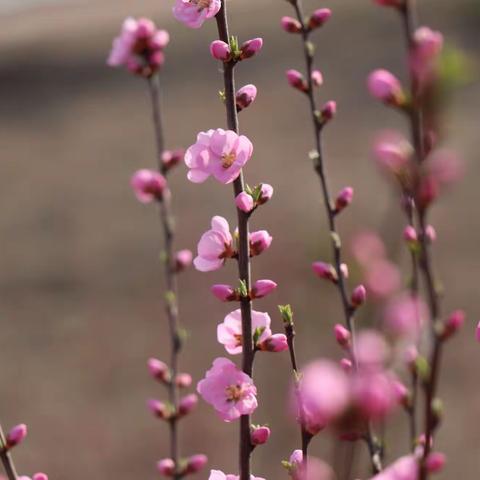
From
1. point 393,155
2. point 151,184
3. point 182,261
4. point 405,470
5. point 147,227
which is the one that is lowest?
point 147,227

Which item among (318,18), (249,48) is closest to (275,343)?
(249,48)

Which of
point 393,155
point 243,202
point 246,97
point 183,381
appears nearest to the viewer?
point 393,155

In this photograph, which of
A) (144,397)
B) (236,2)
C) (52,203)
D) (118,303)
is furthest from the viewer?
(236,2)

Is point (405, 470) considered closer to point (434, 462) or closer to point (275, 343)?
point (434, 462)

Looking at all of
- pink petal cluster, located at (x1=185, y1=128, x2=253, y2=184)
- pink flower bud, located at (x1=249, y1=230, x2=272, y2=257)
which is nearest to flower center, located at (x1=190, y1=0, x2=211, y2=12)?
pink petal cluster, located at (x1=185, y1=128, x2=253, y2=184)

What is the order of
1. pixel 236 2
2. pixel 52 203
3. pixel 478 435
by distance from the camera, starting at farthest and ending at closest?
pixel 236 2, pixel 52 203, pixel 478 435

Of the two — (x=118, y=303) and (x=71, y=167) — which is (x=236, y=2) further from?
(x=118, y=303)

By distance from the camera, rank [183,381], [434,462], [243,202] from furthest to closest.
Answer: [183,381] < [243,202] < [434,462]

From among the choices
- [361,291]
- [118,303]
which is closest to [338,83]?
[118,303]
